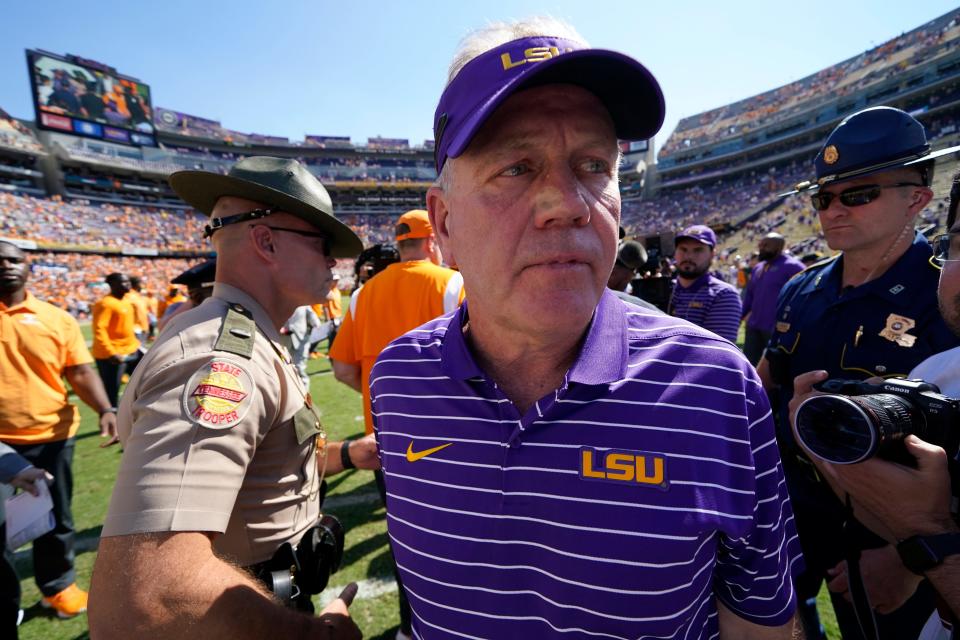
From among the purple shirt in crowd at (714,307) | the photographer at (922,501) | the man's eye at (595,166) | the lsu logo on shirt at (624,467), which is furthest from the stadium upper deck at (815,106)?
the lsu logo on shirt at (624,467)

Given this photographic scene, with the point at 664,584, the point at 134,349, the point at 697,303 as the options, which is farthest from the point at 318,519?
the point at 134,349

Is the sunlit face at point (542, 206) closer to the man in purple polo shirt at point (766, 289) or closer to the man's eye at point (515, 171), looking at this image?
the man's eye at point (515, 171)

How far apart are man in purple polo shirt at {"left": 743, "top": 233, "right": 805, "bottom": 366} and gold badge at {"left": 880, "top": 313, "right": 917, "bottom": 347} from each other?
439 centimetres

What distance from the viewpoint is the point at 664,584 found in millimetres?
1014

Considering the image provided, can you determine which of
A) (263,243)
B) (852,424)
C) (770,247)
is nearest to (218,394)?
(263,243)

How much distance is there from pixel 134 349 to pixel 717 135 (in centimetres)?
→ 6818

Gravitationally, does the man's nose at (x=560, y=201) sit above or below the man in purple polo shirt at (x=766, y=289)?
above

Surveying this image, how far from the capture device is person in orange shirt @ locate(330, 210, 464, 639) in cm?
352

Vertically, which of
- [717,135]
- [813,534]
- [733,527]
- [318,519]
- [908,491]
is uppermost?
[717,135]

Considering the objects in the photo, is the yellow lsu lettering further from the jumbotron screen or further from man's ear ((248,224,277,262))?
the jumbotron screen

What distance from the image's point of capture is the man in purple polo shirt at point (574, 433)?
1034 millimetres

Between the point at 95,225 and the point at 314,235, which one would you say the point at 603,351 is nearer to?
the point at 314,235

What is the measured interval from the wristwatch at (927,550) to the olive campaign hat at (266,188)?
243 cm

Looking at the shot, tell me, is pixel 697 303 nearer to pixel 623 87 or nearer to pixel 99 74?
pixel 623 87
